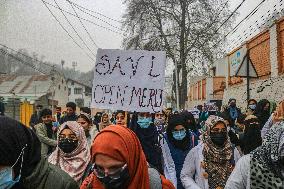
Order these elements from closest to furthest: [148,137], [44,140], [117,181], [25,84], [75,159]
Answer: [117,181] → [75,159] → [148,137] → [44,140] → [25,84]

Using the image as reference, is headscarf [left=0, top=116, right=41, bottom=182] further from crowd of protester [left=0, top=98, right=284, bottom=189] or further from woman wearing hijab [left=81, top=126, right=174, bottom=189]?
woman wearing hijab [left=81, top=126, right=174, bottom=189]

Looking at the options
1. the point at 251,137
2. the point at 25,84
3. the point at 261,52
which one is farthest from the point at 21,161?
the point at 25,84

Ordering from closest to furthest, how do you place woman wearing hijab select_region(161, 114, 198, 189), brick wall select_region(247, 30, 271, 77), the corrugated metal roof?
woman wearing hijab select_region(161, 114, 198, 189) < brick wall select_region(247, 30, 271, 77) < the corrugated metal roof

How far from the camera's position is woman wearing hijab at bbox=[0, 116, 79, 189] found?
2.03 meters

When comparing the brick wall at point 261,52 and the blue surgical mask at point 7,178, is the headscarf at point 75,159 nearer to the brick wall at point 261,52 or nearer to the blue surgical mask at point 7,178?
the blue surgical mask at point 7,178

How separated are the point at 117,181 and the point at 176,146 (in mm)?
2880

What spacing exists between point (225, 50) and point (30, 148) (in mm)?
31853

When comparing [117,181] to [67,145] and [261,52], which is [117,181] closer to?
[67,145]

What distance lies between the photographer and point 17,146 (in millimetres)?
2047

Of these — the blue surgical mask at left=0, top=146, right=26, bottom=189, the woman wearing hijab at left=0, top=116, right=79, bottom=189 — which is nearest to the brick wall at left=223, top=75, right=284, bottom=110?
the woman wearing hijab at left=0, top=116, right=79, bottom=189

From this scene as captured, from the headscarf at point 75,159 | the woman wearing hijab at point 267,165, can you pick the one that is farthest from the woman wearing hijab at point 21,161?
the headscarf at point 75,159

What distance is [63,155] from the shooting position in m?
4.32

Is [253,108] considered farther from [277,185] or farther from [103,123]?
[277,185]

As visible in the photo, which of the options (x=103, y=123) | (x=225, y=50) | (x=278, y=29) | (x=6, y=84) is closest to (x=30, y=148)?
(x=103, y=123)
